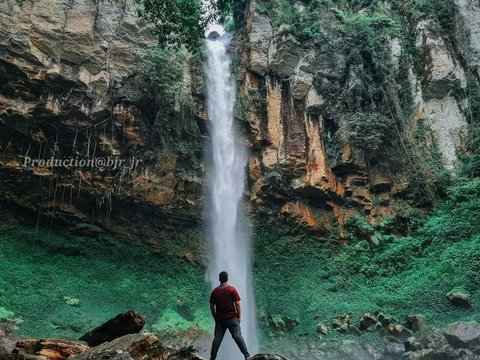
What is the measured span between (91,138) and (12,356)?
32.8ft

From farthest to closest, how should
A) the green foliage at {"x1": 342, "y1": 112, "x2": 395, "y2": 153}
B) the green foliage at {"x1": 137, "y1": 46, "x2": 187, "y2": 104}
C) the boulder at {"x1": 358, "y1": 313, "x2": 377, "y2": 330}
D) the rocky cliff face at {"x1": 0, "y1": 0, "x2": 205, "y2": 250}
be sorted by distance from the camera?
the green foliage at {"x1": 342, "y1": 112, "x2": 395, "y2": 153} < the green foliage at {"x1": 137, "y1": 46, "x2": 187, "y2": 104} < the rocky cliff face at {"x1": 0, "y1": 0, "x2": 205, "y2": 250} < the boulder at {"x1": 358, "y1": 313, "x2": 377, "y2": 330}

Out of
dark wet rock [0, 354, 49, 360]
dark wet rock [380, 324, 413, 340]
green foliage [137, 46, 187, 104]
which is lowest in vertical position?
dark wet rock [380, 324, 413, 340]

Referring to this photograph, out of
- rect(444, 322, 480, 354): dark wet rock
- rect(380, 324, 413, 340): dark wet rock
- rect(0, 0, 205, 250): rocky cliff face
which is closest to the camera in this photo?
rect(444, 322, 480, 354): dark wet rock

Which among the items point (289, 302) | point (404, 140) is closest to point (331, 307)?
point (289, 302)

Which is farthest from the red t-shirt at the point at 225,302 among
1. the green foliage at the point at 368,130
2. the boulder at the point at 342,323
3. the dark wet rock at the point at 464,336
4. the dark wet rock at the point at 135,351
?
the green foliage at the point at 368,130

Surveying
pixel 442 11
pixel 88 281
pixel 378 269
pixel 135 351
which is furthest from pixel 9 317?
pixel 442 11

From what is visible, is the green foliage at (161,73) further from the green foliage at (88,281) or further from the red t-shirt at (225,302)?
the red t-shirt at (225,302)

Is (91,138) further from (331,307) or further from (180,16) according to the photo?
(331,307)

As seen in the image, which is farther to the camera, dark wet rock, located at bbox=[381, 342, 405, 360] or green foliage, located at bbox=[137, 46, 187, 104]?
green foliage, located at bbox=[137, 46, 187, 104]

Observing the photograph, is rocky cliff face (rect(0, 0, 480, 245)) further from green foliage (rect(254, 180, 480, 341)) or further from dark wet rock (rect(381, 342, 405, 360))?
dark wet rock (rect(381, 342, 405, 360))

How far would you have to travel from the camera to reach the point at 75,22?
14.6 m

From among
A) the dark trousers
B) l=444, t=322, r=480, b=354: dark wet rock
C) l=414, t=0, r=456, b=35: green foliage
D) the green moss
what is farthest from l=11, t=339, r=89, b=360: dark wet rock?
l=414, t=0, r=456, b=35: green foliage

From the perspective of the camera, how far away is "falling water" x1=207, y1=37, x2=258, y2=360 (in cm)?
1517

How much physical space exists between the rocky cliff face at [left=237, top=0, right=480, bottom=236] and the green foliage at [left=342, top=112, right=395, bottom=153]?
0.27 feet
